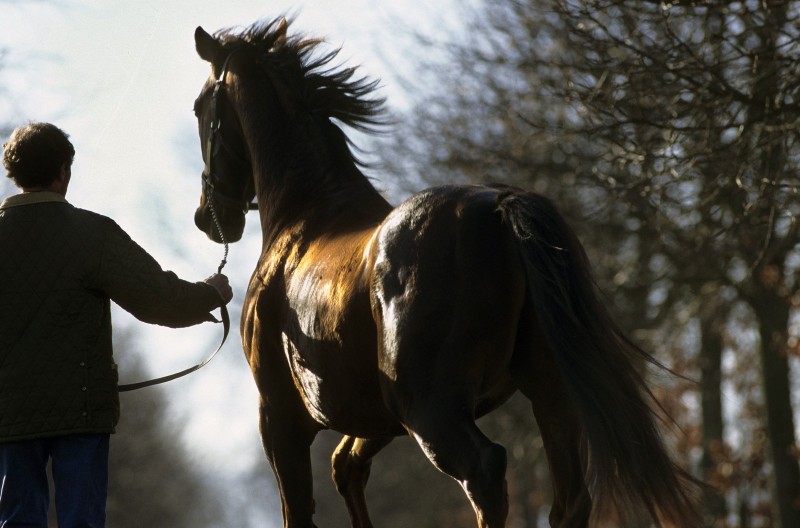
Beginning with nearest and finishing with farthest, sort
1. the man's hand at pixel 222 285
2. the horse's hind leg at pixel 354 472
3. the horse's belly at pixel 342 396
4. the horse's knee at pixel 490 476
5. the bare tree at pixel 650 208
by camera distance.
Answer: the horse's knee at pixel 490 476, the horse's belly at pixel 342 396, the man's hand at pixel 222 285, the horse's hind leg at pixel 354 472, the bare tree at pixel 650 208

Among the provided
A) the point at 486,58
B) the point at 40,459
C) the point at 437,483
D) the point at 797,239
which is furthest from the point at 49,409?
the point at 437,483

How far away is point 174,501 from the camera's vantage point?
40.7m

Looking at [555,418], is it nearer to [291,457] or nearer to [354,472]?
[291,457]

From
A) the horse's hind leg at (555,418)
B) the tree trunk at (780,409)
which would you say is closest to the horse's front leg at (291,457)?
the horse's hind leg at (555,418)

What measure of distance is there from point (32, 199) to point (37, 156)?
0.18 m

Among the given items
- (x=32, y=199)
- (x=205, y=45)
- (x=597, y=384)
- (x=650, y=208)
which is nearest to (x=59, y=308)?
(x=32, y=199)

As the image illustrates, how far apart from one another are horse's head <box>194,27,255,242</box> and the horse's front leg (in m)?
1.68

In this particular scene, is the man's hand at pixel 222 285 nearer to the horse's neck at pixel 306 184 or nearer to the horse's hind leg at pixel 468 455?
the horse's neck at pixel 306 184

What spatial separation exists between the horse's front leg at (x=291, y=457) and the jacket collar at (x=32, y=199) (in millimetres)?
1740

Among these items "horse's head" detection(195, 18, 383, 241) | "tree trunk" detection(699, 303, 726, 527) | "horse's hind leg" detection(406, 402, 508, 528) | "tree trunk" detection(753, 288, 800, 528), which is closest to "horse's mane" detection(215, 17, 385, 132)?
"horse's head" detection(195, 18, 383, 241)

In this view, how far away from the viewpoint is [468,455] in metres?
4.78

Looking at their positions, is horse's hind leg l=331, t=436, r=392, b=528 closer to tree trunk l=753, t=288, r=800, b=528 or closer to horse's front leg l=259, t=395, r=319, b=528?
horse's front leg l=259, t=395, r=319, b=528

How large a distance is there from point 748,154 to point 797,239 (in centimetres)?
683

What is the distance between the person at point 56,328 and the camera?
192 inches
